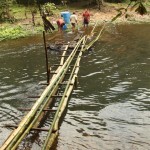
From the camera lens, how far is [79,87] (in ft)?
49.4

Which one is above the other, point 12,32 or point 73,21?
point 73,21

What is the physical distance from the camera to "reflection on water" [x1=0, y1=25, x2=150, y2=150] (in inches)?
395

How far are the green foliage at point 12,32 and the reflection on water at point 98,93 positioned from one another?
3.18 metres

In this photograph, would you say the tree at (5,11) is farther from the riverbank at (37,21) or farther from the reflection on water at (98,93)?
the reflection on water at (98,93)

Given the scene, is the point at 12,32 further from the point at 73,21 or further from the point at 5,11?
the point at 5,11

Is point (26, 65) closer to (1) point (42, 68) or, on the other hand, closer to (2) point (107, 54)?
(1) point (42, 68)

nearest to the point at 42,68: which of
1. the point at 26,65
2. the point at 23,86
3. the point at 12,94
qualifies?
the point at 26,65

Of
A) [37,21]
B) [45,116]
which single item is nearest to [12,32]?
[37,21]

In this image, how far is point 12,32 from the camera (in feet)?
95.4

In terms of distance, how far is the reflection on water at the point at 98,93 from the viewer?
10.0 meters

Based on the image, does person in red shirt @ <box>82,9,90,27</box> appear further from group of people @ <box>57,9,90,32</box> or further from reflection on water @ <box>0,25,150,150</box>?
reflection on water @ <box>0,25,150,150</box>

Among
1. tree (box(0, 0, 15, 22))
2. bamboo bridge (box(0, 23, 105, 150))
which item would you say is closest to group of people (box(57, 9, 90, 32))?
tree (box(0, 0, 15, 22))

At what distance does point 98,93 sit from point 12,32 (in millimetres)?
16930

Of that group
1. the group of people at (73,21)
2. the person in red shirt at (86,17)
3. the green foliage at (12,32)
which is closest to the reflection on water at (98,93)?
the green foliage at (12,32)
